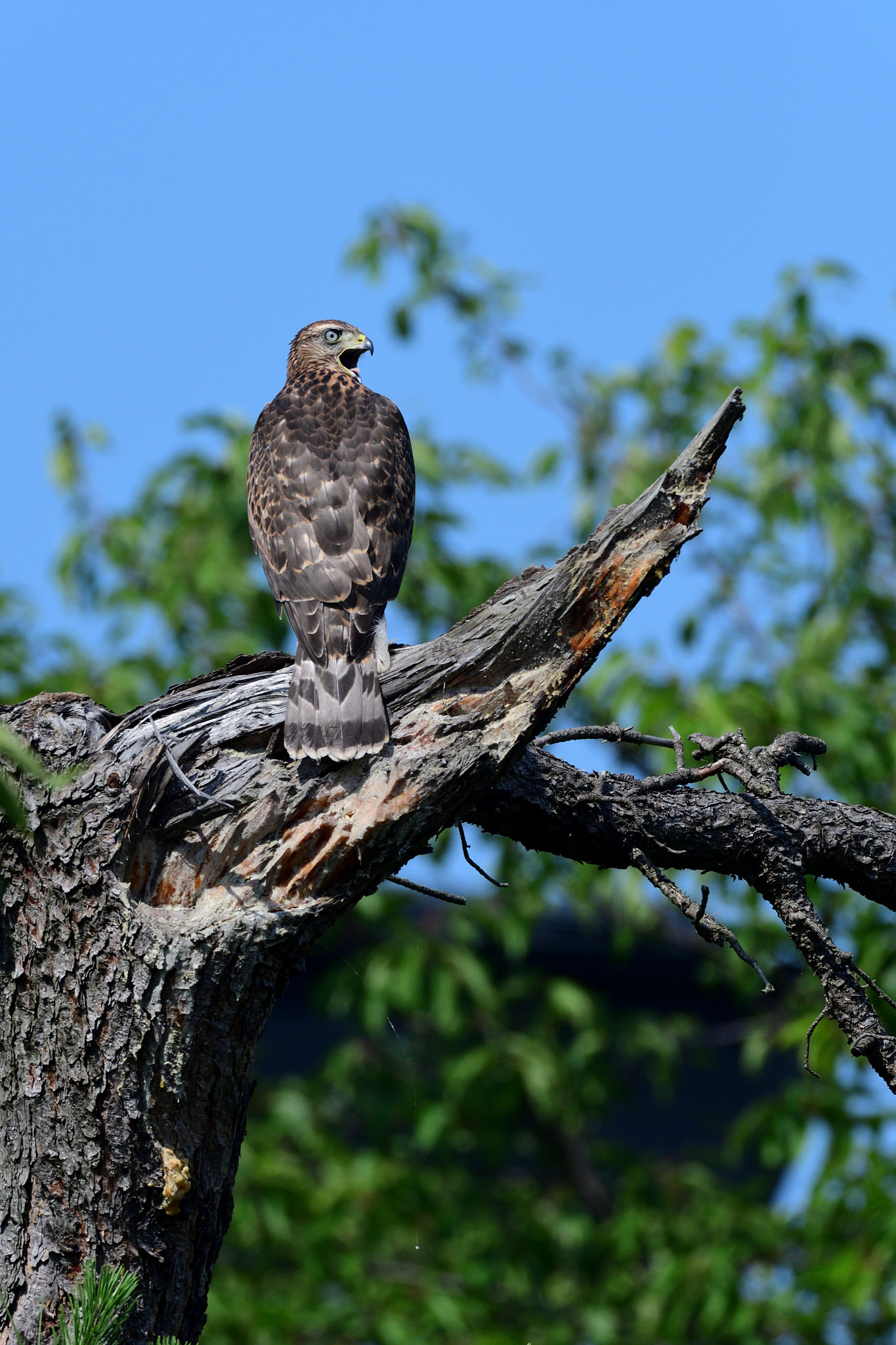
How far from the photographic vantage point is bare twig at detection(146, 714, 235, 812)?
8.16 feet

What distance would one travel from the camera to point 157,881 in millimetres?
2562

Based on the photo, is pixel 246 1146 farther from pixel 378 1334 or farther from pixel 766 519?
pixel 766 519

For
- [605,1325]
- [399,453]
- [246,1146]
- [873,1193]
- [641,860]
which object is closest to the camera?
[641,860]

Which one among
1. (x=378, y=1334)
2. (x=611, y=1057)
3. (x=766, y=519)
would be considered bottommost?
(x=378, y=1334)

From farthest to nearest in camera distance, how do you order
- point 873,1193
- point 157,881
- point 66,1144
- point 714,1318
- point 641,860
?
1. point 714,1318
2. point 873,1193
3. point 641,860
4. point 157,881
5. point 66,1144

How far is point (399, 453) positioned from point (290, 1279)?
4.22 meters

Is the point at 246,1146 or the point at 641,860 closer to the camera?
the point at 641,860

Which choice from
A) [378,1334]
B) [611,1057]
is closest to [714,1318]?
[378,1334]

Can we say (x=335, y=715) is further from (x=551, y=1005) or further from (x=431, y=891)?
(x=551, y=1005)

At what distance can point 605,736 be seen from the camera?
3.04 meters

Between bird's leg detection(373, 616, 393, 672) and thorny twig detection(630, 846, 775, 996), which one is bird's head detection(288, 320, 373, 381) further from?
thorny twig detection(630, 846, 775, 996)

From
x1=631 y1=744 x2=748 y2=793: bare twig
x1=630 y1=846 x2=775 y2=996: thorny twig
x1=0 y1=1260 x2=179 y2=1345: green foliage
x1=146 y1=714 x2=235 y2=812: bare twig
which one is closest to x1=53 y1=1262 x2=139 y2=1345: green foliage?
x1=0 y1=1260 x2=179 y2=1345: green foliage

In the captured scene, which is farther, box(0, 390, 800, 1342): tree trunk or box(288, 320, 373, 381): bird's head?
box(288, 320, 373, 381): bird's head

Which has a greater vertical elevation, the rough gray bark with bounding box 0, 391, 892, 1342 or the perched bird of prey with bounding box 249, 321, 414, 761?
the perched bird of prey with bounding box 249, 321, 414, 761
